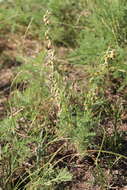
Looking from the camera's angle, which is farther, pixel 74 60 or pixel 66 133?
pixel 74 60

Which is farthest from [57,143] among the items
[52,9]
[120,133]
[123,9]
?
[52,9]

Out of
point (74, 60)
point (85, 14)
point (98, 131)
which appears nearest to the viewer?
point (98, 131)

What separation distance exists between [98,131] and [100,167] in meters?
0.24

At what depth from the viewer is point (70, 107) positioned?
2.14m

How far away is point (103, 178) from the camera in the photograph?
2008 millimetres

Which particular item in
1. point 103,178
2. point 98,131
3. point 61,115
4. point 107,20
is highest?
point 107,20

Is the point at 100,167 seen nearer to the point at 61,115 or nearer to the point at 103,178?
the point at 103,178

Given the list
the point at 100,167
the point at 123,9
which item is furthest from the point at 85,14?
the point at 100,167

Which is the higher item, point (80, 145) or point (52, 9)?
point (52, 9)

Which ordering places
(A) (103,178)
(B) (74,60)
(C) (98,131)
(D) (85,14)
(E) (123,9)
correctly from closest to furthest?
(A) (103,178) < (C) (98,131) < (E) (123,9) < (B) (74,60) < (D) (85,14)

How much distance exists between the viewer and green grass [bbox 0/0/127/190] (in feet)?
6.63

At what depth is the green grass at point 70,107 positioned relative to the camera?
2020 mm

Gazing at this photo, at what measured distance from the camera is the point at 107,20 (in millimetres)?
2592

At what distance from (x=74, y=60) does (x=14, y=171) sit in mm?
999
